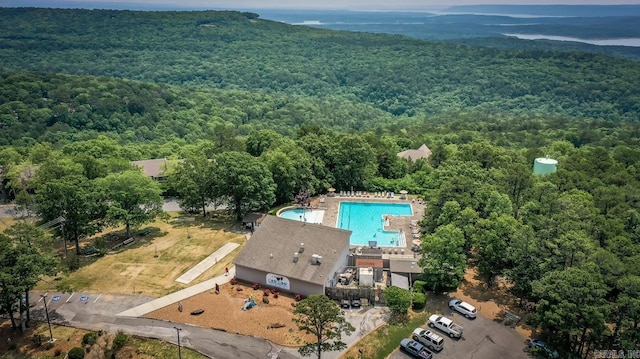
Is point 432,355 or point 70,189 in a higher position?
point 70,189

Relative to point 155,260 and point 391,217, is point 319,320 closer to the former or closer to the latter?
point 155,260

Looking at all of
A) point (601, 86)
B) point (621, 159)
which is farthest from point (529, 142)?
point (601, 86)

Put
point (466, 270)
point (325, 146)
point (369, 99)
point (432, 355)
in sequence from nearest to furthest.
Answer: point (432, 355) → point (466, 270) → point (325, 146) → point (369, 99)

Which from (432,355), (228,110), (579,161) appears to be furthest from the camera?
(228,110)

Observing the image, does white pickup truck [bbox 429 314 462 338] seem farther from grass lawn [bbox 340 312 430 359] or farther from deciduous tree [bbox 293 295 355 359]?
deciduous tree [bbox 293 295 355 359]

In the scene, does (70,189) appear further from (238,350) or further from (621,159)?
(621,159)

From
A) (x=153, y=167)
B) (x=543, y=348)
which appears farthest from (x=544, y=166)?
→ (x=153, y=167)

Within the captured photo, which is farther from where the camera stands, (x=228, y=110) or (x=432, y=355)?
(x=228, y=110)
